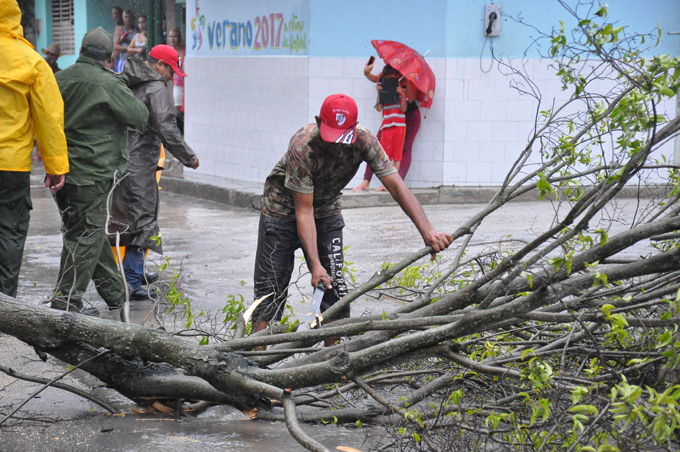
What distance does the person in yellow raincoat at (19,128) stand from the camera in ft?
14.8

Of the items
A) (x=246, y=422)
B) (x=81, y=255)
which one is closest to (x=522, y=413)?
(x=246, y=422)

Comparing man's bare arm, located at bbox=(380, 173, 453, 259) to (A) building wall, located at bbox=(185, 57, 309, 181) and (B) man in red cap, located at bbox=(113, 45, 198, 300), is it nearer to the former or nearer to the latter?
(B) man in red cap, located at bbox=(113, 45, 198, 300)

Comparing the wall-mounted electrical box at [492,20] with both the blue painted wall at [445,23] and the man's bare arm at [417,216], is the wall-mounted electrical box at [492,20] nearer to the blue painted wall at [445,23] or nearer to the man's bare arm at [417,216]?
the blue painted wall at [445,23]

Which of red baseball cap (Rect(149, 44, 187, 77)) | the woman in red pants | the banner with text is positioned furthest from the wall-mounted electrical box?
red baseball cap (Rect(149, 44, 187, 77))

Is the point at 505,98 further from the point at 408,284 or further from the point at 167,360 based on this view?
the point at 167,360

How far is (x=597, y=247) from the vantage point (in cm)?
264

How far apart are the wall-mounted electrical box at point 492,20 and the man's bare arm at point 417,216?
6610mm

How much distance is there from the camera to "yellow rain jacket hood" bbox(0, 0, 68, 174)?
14.8 feet

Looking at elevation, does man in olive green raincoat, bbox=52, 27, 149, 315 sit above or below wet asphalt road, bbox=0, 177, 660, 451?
above

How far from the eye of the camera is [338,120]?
3.73 m

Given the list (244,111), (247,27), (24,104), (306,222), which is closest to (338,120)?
(306,222)

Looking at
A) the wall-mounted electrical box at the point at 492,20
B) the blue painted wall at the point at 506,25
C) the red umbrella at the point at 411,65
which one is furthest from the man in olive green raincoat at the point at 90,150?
the wall-mounted electrical box at the point at 492,20

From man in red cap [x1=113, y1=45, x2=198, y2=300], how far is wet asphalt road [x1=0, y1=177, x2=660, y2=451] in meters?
0.29

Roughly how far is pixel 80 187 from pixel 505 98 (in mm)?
6703
